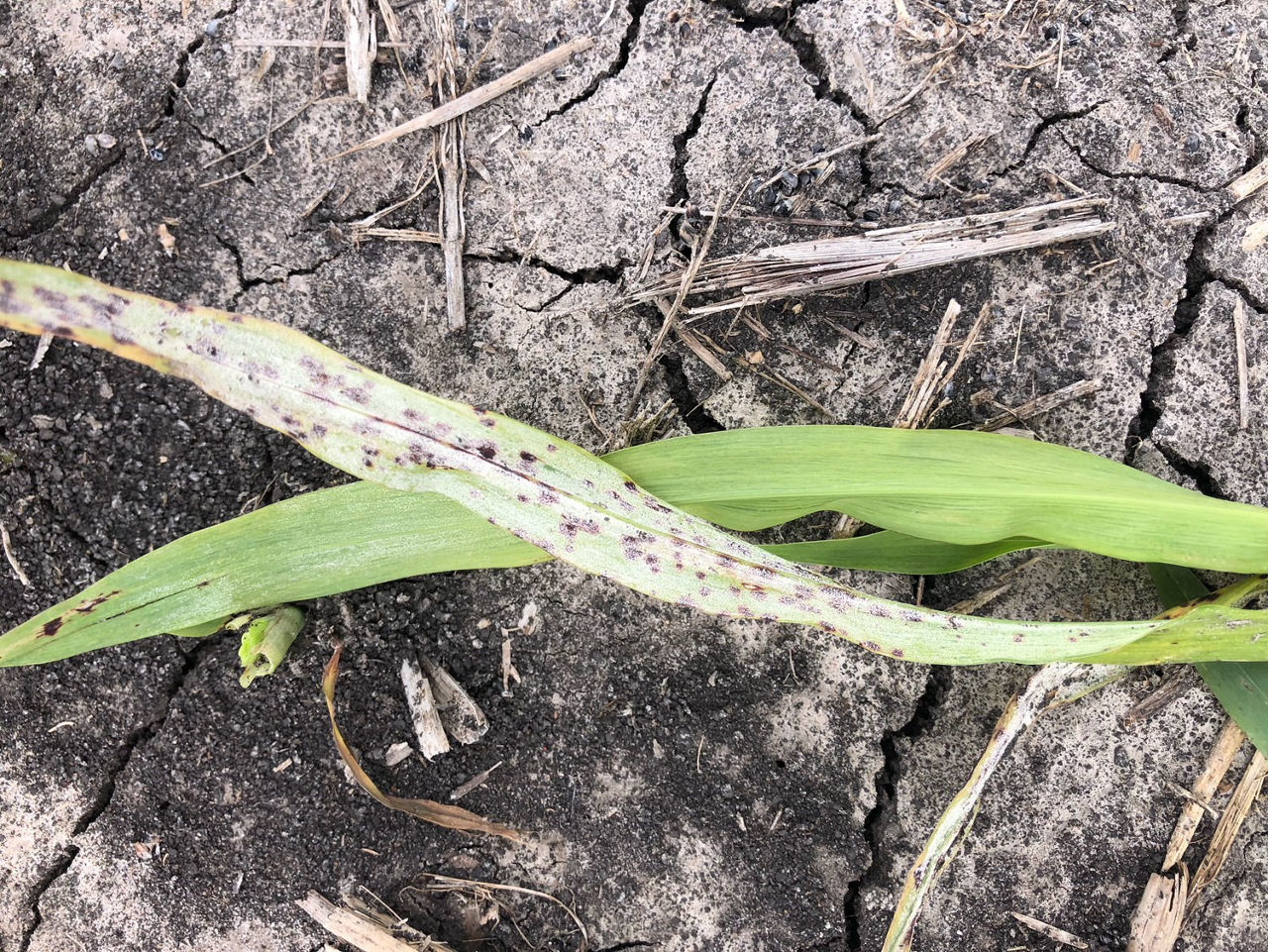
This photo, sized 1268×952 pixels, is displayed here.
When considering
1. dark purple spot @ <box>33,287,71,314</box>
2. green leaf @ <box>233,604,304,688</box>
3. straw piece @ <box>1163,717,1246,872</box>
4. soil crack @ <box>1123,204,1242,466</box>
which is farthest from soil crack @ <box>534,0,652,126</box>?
straw piece @ <box>1163,717,1246,872</box>

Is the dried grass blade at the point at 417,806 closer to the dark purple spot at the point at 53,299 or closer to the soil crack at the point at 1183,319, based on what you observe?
the dark purple spot at the point at 53,299

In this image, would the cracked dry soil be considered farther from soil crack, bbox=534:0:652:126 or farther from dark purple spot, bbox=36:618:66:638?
dark purple spot, bbox=36:618:66:638

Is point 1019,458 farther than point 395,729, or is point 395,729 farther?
point 395,729

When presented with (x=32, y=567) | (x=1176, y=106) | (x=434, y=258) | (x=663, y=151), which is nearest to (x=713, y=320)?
(x=663, y=151)

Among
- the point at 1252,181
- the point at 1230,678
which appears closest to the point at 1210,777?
the point at 1230,678

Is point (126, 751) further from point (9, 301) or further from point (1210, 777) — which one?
point (1210, 777)

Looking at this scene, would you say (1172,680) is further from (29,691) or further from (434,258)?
(29,691)
